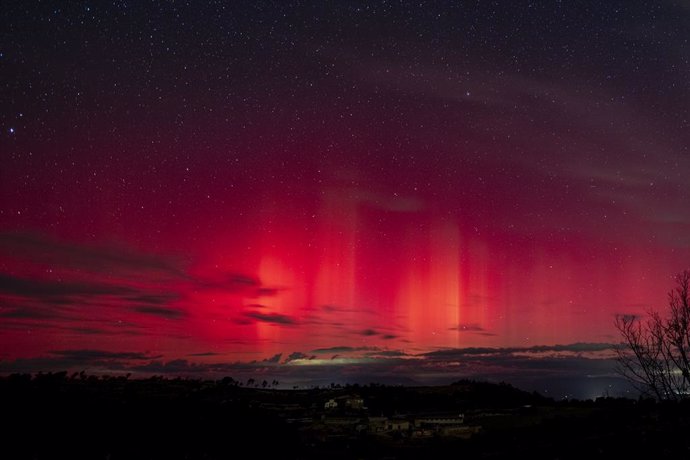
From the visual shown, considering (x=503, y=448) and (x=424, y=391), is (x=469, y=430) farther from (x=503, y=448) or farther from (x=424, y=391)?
(x=424, y=391)

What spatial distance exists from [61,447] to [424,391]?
6327cm

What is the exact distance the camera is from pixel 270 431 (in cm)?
3719

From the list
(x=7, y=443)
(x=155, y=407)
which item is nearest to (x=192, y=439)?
(x=155, y=407)

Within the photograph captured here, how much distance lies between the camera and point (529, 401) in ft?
243

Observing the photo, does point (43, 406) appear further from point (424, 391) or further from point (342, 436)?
point (424, 391)

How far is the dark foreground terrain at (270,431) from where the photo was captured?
25.9 m

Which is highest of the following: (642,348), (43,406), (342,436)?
(642,348)

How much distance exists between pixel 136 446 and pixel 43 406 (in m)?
6.01

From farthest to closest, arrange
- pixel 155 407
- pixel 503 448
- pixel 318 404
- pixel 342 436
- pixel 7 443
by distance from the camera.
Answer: pixel 318 404, pixel 342 436, pixel 155 407, pixel 503 448, pixel 7 443

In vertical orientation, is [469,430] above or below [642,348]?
below

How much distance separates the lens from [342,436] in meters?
46.5

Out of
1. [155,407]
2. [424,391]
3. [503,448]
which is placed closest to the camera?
[503,448]

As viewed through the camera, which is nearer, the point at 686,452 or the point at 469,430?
the point at 686,452

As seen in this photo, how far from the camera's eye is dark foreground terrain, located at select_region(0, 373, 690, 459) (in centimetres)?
2594
